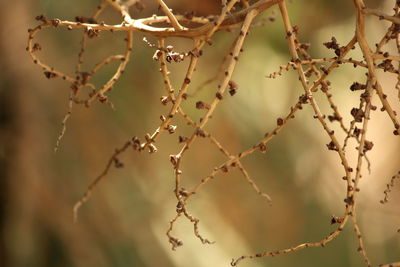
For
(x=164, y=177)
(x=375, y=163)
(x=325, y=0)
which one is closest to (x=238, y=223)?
(x=164, y=177)

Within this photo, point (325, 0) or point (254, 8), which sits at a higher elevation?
point (325, 0)

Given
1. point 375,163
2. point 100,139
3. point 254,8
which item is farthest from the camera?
point 375,163

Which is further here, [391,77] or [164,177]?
[164,177]

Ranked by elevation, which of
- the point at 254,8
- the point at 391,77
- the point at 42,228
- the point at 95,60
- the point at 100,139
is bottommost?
the point at 254,8

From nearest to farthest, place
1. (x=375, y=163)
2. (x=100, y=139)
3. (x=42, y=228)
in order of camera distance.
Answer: (x=42, y=228) → (x=100, y=139) → (x=375, y=163)

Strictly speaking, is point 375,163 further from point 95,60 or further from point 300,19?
point 95,60

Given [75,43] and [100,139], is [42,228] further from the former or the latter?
[75,43]
